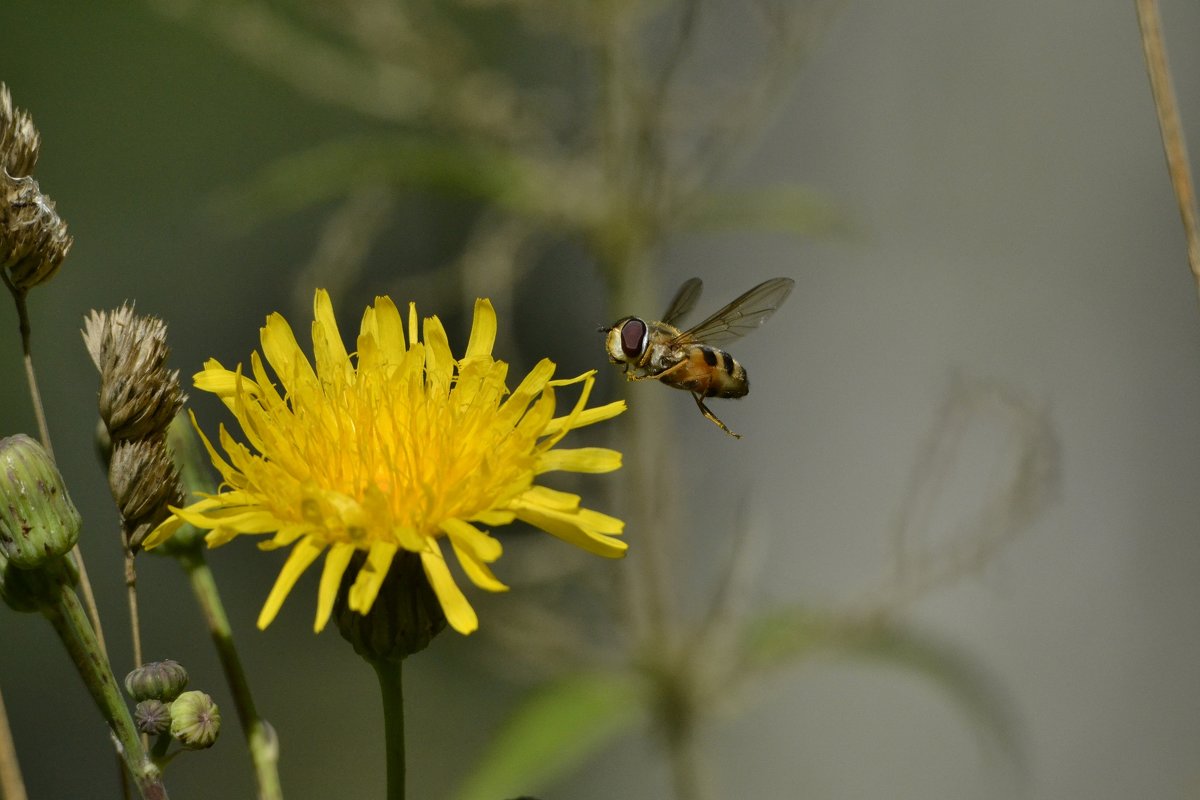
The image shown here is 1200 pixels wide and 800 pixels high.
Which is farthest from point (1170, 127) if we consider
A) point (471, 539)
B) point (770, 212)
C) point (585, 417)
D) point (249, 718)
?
point (770, 212)

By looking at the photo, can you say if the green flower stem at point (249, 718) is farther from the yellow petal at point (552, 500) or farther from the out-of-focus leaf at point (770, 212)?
the out-of-focus leaf at point (770, 212)

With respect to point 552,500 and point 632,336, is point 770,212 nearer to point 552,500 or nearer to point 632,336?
point 632,336

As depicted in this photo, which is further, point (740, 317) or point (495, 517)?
point (740, 317)

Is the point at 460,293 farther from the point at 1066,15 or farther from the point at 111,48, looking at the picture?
the point at 111,48

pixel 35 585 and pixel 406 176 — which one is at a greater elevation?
pixel 406 176

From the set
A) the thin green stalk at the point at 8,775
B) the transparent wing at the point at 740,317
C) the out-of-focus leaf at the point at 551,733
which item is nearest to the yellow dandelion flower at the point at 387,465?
the thin green stalk at the point at 8,775

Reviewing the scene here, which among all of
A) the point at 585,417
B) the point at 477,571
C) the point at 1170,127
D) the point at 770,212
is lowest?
the point at 477,571
